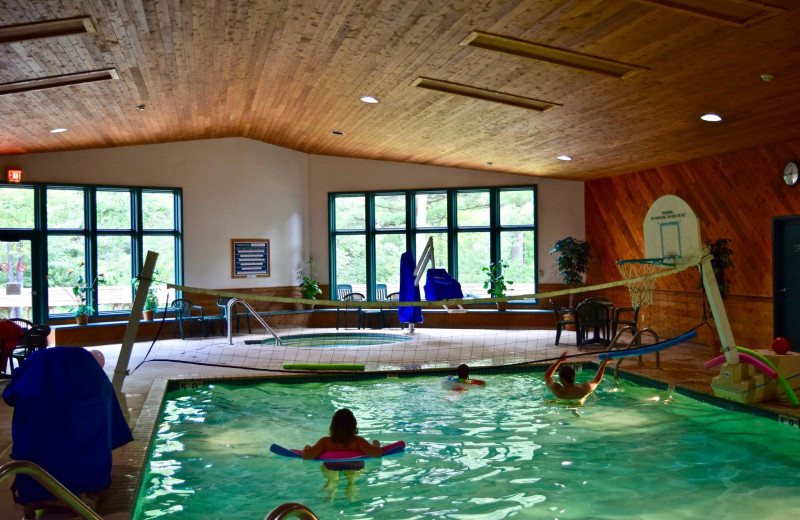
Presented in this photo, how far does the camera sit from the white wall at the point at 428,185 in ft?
43.6

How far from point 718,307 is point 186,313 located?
9073 millimetres

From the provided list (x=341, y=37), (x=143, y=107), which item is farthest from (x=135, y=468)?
(x=143, y=107)

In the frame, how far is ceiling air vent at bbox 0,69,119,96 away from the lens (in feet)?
23.6

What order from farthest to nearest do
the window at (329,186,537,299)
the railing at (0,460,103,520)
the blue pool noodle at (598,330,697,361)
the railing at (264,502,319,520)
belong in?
1. the window at (329,186,537,299)
2. the blue pool noodle at (598,330,697,361)
3. the railing at (0,460,103,520)
4. the railing at (264,502,319,520)

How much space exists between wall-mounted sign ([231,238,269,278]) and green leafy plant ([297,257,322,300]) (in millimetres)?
774

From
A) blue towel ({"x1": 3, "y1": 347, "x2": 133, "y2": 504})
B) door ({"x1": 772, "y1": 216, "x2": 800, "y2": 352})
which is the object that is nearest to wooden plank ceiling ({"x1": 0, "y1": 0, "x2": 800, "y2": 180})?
door ({"x1": 772, "y1": 216, "x2": 800, "y2": 352})

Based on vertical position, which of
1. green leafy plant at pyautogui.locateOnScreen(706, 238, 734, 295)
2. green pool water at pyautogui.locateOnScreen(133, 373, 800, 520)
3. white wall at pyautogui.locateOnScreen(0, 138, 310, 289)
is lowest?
green pool water at pyautogui.locateOnScreen(133, 373, 800, 520)

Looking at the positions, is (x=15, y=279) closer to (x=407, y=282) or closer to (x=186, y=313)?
(x=186, y=313)

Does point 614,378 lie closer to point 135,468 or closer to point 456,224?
point 135,468

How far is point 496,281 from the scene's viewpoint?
13.2 meters

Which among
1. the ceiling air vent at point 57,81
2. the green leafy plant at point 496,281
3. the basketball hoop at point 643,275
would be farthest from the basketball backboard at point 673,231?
the green leafy plant at point 496,281

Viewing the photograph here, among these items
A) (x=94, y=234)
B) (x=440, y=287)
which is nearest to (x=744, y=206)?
(x=440, y=287)

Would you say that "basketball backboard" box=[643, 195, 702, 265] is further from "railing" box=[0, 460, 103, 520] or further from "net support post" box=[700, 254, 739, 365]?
"railing" box=[0, 460, 103, 520]

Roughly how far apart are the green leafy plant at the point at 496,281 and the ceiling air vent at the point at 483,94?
5.37 metres
